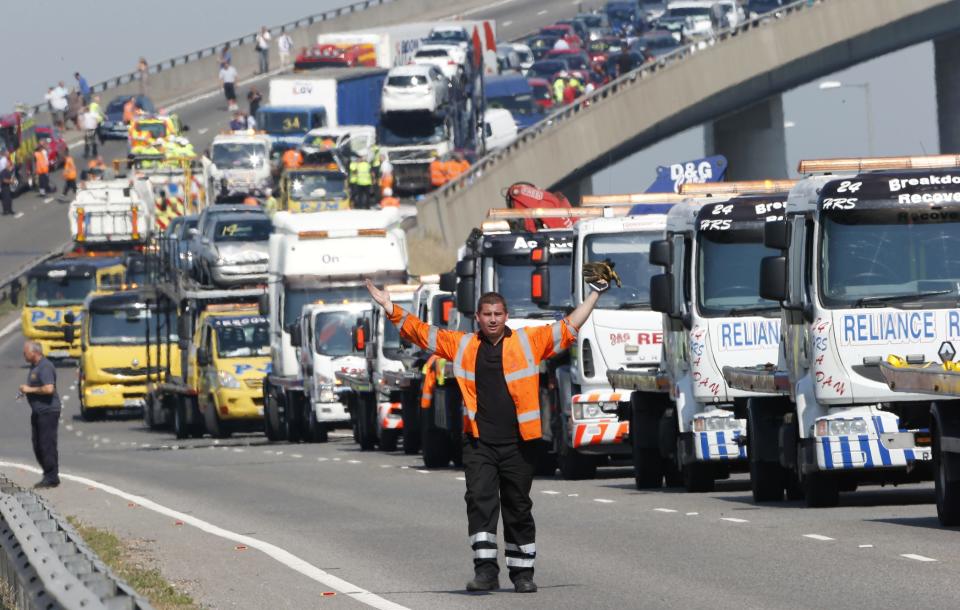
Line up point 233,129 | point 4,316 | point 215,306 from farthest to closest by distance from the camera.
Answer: point 233,129, point 4,316, point 215,306

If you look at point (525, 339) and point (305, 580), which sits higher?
point (525, 339)

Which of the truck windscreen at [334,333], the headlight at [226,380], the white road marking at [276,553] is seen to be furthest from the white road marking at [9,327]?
the white road marking at [276,553]

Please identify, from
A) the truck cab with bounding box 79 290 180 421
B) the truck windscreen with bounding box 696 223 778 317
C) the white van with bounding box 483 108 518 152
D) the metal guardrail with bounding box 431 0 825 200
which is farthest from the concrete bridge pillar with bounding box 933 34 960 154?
the truck windscreen with bounding box 696 223 778 317

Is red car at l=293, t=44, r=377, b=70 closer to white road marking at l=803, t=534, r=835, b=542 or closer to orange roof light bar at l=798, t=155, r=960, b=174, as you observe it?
orange roof light bar at l=798, t=155, r=960, b=174

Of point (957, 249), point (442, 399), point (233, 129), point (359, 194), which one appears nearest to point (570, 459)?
point (442, 399)

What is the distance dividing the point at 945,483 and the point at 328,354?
2183cm

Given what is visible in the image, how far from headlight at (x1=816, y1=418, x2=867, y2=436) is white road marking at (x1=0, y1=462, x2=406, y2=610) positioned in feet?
13.3

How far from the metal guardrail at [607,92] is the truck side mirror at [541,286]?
41.4 m

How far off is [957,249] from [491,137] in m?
57.1

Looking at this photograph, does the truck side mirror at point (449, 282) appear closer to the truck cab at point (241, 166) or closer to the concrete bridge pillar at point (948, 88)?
the truck cab at point (241, 166)

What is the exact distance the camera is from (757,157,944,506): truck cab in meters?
17.7

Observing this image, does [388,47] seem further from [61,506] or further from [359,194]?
[61,506]

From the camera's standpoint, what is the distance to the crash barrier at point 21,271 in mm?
67812

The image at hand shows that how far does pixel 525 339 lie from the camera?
13.3 metres
